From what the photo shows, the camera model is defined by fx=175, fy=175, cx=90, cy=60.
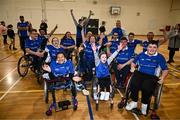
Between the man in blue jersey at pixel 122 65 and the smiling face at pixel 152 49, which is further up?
the smiling face at pixel 152 49

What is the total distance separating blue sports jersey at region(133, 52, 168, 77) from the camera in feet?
9.18

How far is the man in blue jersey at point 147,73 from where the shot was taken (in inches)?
107

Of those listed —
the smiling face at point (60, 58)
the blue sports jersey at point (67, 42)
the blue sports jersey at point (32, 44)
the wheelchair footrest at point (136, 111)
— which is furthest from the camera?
the blue sports jersey at point (67, 42)

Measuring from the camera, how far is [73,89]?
2916mm

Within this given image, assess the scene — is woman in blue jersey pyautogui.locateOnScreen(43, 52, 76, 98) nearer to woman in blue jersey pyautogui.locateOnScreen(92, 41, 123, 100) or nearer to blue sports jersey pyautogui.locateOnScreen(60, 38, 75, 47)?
woman in blue jersey pyautogui.locateOnScreen(92, 41, 123, 100)

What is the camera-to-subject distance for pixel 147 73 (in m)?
2.88

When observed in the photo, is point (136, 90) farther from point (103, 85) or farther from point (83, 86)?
point (83, 86)

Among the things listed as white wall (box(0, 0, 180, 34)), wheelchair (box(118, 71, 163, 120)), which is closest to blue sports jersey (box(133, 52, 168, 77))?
wheelchair (box(118, 71, 163, 120))

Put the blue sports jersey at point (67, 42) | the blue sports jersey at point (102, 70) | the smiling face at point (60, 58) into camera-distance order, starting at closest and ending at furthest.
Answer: the smiling face at point (60, 58)
the blue sports jersey at point (102, 70)
the blue sports jersey at point (67, 42)

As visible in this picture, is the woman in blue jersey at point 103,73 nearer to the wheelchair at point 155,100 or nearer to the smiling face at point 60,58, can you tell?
the wheelchair at point 155,100

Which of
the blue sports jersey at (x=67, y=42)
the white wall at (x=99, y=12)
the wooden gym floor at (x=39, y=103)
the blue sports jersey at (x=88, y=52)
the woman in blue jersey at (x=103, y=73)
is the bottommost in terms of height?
the wooden gym floor at (x=39, y=103)

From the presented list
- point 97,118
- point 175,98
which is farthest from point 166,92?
point 97,118

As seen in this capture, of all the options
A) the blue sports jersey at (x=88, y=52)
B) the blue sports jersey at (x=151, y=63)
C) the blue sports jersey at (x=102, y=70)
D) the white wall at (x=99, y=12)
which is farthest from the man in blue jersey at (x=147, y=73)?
the white wall at (x=99, y=12)

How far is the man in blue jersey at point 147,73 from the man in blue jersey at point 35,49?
2.26 metres
